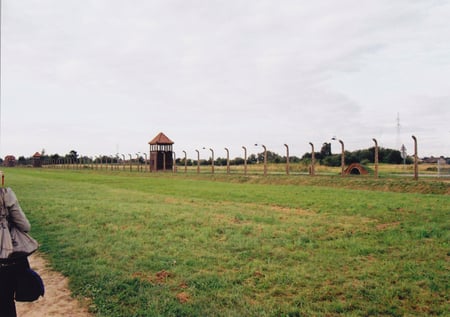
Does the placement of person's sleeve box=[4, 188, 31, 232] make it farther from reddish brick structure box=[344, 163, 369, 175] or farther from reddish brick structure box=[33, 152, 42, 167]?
reddish brick structure box=[33, 152, 42, 167]

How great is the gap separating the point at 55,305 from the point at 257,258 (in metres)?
3.55

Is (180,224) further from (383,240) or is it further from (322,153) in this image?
(322,153)

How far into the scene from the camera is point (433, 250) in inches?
275

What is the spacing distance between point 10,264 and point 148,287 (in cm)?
228

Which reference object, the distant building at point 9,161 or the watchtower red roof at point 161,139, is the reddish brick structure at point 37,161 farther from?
the watchtower red roof at point 161,139

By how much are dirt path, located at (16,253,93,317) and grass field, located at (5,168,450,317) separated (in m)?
0.19

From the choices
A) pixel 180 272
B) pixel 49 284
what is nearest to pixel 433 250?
pixel 180 272

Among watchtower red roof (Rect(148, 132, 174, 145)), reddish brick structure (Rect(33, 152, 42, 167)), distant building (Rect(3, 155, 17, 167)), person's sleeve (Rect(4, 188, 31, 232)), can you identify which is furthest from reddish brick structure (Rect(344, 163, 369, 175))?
distant building (Rect(3, 155, 17, 167))

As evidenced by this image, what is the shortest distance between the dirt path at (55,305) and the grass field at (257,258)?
0.61ft

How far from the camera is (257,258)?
7.01 m

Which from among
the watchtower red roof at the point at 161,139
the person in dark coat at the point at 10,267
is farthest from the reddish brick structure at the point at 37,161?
the person in dark coat at the point at 10,267

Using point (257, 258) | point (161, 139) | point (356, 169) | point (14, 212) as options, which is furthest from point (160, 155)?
point (14, 212)

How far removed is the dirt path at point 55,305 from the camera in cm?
486

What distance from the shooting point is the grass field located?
196 inches
